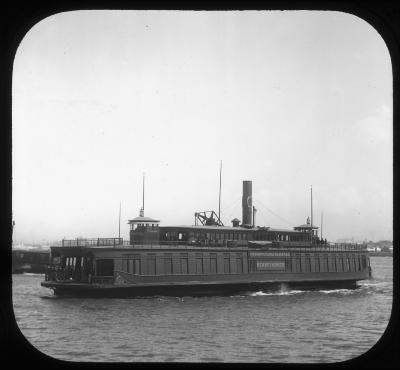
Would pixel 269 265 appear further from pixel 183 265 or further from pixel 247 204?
pixel 183 265

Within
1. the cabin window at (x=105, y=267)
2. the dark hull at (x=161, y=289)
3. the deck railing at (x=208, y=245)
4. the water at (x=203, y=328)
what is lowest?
the water at (x=203, y=328)

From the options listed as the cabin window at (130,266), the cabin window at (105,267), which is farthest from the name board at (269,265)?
the cabin window at (105,267)

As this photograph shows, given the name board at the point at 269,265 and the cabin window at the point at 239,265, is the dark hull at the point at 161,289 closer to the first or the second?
the cabin window at the point at 239,265

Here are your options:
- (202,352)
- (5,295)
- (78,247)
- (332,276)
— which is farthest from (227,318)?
(5,295)

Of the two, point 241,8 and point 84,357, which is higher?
point 241,8

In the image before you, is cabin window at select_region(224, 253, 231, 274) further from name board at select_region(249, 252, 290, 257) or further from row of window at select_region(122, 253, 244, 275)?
name board at select_region(249, 252, 290, 257)

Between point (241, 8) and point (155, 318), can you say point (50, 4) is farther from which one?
point (155, 318)
